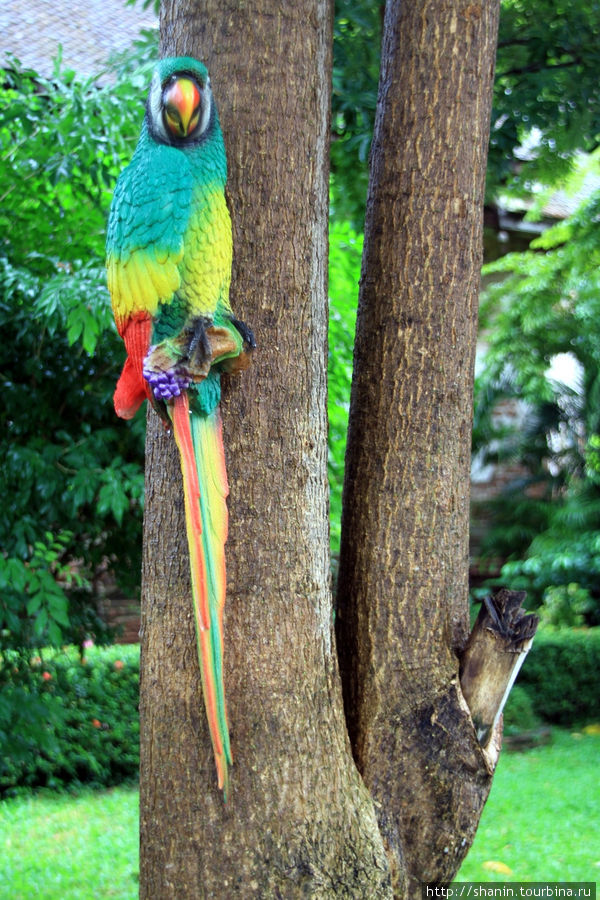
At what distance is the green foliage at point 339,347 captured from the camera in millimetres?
4469

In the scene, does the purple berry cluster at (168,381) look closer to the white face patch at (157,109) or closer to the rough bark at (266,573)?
the rough bark at (266,573)

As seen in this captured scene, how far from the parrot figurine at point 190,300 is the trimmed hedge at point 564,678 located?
255 inches

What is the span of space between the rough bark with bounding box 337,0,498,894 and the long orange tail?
0.49m

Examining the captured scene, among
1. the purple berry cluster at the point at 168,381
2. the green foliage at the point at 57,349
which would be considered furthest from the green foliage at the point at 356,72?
the purple berry cluster at the point at 168,381

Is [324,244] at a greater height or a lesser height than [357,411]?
greater

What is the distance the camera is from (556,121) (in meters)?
3.64

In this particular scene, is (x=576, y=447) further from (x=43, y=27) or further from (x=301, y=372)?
(x=301, y=372)

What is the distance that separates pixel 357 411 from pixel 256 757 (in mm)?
921

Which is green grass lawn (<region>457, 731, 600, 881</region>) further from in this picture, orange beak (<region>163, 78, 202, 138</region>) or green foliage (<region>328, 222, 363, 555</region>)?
orange beak (<region>163, 78, 202, 138</region>)

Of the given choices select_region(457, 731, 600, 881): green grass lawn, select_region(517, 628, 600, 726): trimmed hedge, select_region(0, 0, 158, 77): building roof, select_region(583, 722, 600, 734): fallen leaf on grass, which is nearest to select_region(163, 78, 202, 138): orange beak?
select_region(457, 731, 600, 881): green grass lawn

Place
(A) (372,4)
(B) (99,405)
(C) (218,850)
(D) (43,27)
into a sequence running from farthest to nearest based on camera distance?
(D) (43,27) < (B) (99,405) < (A) (372,4) < (C) (218,850)

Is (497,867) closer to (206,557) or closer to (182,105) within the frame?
(206,557)

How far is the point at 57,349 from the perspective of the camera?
142 inches

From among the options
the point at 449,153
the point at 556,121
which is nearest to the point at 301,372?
the point at 449,153
